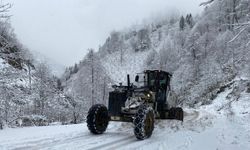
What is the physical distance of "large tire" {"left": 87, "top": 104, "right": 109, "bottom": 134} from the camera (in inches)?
537

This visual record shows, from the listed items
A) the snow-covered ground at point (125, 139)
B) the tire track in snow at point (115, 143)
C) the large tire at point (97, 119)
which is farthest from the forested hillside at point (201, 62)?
the large tire at point (97, 119)

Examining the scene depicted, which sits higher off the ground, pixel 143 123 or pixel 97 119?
pixel 97 119

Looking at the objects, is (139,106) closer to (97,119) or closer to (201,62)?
(97,119)

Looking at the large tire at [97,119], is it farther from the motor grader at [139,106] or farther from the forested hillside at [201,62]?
the forested hillside at [201,62]

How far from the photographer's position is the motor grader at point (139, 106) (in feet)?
42.0

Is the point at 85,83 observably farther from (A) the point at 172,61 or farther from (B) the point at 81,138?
(A) the point at 172,61

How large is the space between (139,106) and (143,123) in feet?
5.38

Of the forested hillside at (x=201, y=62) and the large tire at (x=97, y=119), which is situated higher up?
the forested hillside at (x=201, y=62)

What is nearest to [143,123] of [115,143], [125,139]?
[125,139]

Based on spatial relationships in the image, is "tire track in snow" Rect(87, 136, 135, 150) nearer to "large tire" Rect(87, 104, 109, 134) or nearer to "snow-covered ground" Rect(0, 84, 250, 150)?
"snow-covered ground" Rect(0, 84, 250, 150)

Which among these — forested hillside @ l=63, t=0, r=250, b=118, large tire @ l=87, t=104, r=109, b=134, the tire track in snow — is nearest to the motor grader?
large tire @ l=87, t=104, r=109, b=134

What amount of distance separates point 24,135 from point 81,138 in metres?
1.88

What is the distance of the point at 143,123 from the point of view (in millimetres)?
12477

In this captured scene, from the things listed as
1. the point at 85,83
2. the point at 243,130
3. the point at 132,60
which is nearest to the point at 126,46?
the point at 132,60
